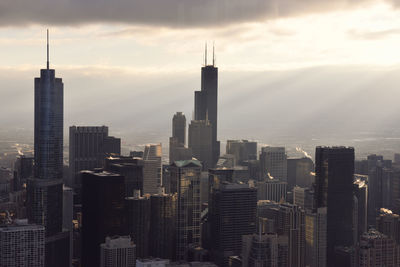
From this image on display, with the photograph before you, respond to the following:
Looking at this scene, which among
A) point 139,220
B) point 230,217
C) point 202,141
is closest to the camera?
point 139,220

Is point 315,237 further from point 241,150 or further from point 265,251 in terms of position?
point 241,150

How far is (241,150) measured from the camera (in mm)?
42125

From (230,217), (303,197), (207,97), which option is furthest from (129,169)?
(207,97)

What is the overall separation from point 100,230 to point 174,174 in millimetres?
7577

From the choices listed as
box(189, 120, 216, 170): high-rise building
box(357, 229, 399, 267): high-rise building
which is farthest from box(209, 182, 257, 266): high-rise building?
box(189, 120, 216, 170): high-rise building

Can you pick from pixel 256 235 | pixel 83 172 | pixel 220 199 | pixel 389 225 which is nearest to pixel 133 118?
pixel 83 172

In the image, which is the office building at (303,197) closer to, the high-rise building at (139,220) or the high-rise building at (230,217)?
the high-rise building at (230,217)

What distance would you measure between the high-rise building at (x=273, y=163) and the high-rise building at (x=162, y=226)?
7.82 m

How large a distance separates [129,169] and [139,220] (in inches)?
202

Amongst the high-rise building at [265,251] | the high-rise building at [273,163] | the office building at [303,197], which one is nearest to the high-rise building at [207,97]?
the high-rise building at [273,163]

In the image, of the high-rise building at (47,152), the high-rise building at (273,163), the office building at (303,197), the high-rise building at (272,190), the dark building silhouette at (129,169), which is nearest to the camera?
the high-rise building at (47,152)

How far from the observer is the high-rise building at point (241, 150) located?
41.7 metres

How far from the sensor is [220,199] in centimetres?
3500

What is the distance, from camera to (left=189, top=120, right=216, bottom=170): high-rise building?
45.4 metres
